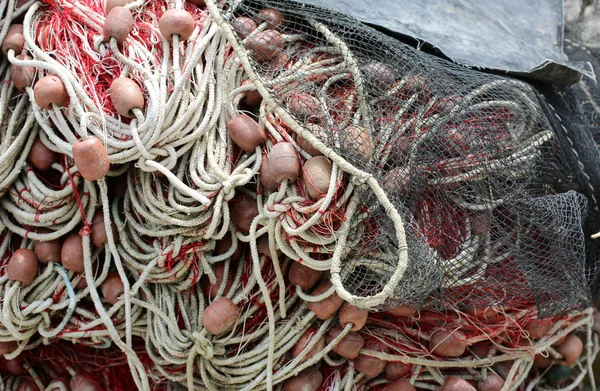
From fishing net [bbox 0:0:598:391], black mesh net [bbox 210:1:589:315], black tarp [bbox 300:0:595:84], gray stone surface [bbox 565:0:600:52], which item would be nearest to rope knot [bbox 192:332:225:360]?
fishing net [bbox 0:0:598:391]

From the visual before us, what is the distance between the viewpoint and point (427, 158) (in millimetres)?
1714

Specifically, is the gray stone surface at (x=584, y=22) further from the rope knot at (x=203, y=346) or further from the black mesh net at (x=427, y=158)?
the rope knot at (x=203, y=346)

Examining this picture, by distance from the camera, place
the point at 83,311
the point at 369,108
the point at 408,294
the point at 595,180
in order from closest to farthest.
Result: 1. the point at 408,294
2. the point at 369,108
3. the point at 83,311
4. the point at 595,180

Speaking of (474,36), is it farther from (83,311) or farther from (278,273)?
(83,311)

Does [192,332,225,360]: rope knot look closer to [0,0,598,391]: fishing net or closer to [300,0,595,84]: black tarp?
[0,0,598,391]: fishing net

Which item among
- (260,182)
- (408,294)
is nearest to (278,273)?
(260,182)

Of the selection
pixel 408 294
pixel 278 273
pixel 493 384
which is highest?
pixel 408 294

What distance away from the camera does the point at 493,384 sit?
6.40 feet

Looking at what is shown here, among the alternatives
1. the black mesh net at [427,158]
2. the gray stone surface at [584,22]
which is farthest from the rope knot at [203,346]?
the gray stone surface at [584,22]

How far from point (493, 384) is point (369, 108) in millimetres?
969

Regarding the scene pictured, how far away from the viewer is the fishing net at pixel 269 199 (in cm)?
172

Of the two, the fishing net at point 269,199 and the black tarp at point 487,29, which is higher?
the black tarp at point 487,29

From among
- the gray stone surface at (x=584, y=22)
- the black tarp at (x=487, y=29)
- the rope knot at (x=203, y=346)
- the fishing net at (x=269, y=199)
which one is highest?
the gray stone surface at (x=584, y=22)

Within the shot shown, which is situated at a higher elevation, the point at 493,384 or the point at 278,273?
the point at 278,273
